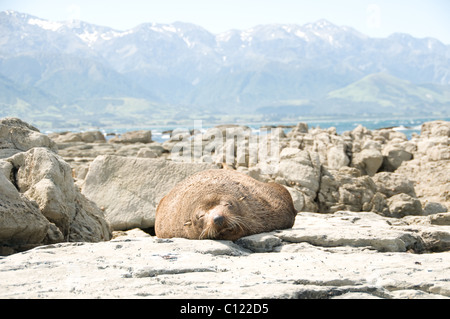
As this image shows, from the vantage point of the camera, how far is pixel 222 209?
6.51m

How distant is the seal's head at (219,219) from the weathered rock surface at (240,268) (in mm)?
165

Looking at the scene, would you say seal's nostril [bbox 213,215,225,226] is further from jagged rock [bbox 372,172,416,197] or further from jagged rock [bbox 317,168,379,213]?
jagged rock [bbox 372,172,416,197]

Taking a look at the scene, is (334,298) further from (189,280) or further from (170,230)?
(170,230)

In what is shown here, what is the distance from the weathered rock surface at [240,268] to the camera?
4.32 metres

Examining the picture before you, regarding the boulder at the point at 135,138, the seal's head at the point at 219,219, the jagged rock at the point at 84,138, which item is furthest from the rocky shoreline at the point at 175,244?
the jagged rock at the point at 84,138

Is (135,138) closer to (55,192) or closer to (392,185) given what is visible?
(392,185)

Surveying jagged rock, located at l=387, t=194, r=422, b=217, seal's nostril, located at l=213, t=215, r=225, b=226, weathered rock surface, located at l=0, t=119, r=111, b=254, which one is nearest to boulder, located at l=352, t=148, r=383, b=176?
jagged rock, located at l=387, t=194, r=422, b=217

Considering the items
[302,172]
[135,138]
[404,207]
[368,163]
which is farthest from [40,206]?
[135,138]

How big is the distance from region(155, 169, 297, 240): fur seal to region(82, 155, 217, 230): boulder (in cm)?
291

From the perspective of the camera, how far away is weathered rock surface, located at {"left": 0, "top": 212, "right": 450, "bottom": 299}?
432cm

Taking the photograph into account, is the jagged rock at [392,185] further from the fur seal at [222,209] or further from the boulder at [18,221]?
the boulder at [18,221]

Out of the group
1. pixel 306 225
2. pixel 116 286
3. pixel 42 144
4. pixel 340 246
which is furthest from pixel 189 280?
pixel 42 144
